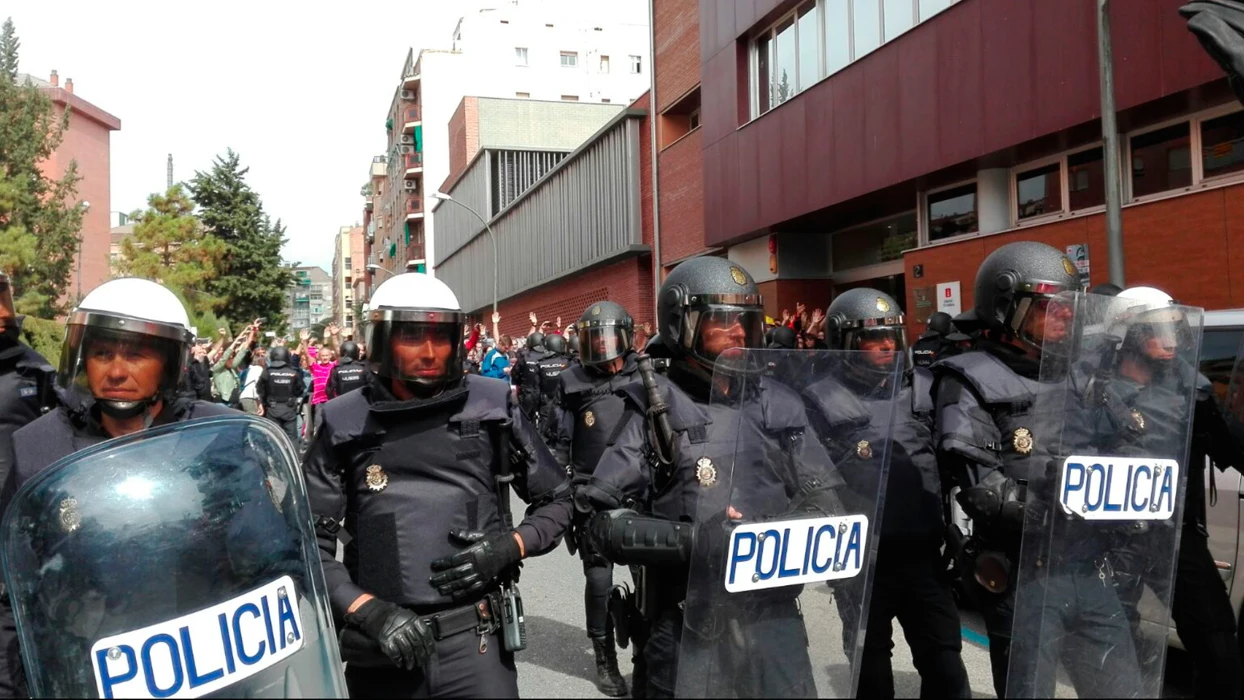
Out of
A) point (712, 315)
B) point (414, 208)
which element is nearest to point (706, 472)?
point (712, 315)

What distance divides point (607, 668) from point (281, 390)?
988 cm

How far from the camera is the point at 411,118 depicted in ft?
201

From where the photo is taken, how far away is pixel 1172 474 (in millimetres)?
2693

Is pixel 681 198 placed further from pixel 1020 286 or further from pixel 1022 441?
pixel 1022 441

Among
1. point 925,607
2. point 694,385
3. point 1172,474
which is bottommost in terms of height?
point 925,607

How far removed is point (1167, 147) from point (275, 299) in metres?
49.5

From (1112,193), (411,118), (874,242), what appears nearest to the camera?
(1112,193)

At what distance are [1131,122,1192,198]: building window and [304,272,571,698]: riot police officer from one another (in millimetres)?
8245

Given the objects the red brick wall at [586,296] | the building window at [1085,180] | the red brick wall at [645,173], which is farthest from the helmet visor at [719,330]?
the red brick wall at [645,173]

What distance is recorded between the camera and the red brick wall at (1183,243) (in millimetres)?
8281

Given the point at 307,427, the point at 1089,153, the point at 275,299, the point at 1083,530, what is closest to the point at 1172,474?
the point at 1083,530

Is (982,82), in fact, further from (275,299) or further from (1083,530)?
(275,299)

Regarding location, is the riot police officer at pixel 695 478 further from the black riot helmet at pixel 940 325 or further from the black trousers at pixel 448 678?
the black riot helmet at pixel 940 325

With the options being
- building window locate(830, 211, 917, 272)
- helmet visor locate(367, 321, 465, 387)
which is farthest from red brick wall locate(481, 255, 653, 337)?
helmet visor locate(367, 321, 465, 387)
